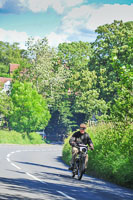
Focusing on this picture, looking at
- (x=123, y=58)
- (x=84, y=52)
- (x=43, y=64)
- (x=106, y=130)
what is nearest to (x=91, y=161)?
(x=106, y=130)

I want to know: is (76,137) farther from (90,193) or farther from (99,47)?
(99,47)

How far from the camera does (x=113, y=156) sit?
1839 cm

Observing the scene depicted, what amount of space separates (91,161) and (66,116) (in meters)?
55.7

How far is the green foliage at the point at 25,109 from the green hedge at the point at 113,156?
4492 cm

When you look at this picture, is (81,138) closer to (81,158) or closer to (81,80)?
(81,158)

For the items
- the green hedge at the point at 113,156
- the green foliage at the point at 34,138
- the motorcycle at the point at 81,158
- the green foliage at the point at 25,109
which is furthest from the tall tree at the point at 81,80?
the motorcycle at the point at 81,158

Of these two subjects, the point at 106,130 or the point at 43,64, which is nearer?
the point at 106,130

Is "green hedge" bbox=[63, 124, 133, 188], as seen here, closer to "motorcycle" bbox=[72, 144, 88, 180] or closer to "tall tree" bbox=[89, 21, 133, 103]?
"motorcycle" bbox=[72, 144, 88, 180]

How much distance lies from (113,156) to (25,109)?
4964cm

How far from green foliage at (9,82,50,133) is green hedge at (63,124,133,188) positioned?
147 ft

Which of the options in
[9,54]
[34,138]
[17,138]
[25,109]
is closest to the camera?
[17,138]

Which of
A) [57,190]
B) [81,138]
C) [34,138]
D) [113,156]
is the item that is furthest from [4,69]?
[57,190]

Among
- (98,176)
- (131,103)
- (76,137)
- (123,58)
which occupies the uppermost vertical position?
(123,58)

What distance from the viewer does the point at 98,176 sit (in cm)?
1908
